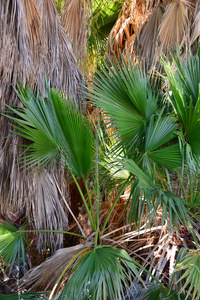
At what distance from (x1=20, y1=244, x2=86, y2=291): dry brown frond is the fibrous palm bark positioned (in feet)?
1.38

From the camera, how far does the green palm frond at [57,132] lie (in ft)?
9.37

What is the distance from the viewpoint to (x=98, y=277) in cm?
221

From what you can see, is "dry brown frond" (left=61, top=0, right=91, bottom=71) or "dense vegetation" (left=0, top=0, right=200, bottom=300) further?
"dry brown frond" (left=61, top=0, right=91, bottom=71)

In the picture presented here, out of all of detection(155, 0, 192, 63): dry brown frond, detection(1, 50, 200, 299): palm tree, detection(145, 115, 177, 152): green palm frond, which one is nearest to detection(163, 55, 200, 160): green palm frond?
detection(1, 50, 200, 299): palm tree

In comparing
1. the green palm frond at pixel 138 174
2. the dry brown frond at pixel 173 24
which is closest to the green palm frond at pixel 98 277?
the green palm frond at pixel 138 174

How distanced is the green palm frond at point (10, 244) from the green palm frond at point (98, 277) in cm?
61

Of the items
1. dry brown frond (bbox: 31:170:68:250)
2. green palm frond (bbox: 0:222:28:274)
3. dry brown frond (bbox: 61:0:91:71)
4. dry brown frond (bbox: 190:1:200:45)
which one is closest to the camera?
green palm frond (bbox: 0:222:28:274)

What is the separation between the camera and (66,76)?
341 centimetres

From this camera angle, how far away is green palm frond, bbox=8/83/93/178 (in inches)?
112

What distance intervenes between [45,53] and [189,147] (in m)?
1.56

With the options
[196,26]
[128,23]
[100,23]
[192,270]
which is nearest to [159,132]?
[192,270]

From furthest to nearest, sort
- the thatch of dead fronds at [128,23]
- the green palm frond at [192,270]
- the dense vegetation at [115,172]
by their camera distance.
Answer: the thatch of dead fronds at [128,23] → the dense vegetation at [115,172] → the green palm frond at [192,270]

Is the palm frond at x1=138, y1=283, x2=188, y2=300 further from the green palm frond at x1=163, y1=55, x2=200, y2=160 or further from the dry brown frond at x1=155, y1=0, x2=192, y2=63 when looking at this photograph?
the dry brown frond at x1=155, y1=0, x2=192, y2=63

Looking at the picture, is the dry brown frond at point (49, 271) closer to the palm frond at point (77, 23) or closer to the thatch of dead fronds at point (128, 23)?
the palm frond at point (77, 23)
